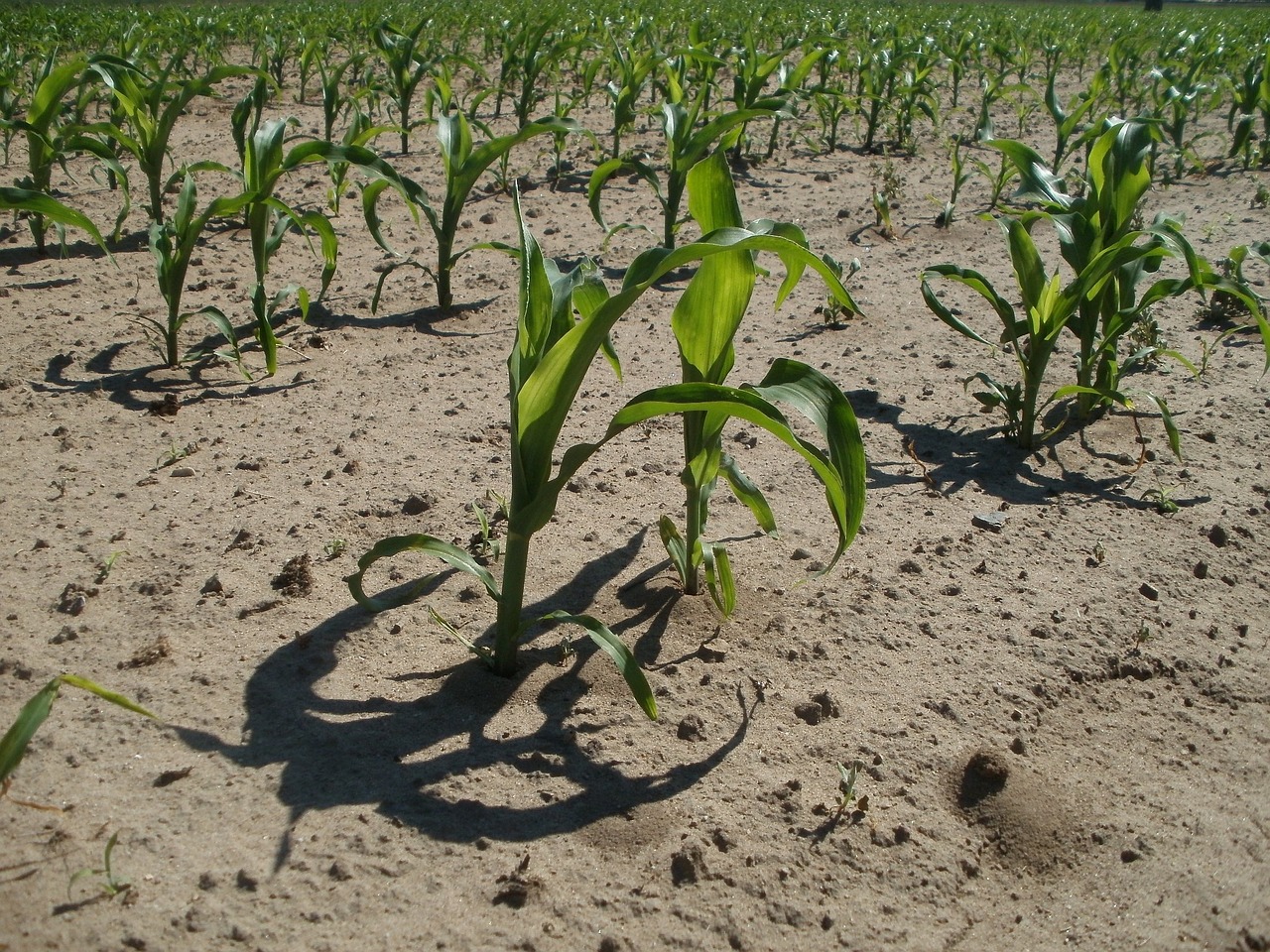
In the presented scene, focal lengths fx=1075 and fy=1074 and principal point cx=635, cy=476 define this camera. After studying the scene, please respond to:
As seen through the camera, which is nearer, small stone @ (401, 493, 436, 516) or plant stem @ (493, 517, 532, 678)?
plant stem @ (493, 517, 532, 678)

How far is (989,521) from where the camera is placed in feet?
9.01

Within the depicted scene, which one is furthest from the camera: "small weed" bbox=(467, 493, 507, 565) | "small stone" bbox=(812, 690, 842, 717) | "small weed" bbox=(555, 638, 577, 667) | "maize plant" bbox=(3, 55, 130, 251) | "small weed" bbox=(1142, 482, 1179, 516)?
"maize plant" bbox=(3, 55, 130, 251)

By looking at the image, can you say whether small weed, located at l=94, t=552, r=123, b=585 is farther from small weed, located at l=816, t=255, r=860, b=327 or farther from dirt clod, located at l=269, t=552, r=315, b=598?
small weed, located at l=816, t=255, r=860, b=327

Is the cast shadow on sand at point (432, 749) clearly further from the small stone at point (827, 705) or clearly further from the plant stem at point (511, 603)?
the small stone at point (827, 705)

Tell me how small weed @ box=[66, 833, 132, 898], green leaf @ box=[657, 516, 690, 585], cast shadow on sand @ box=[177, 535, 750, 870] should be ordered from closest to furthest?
1. small weed @ box=[66, 833, 132, 898]
2. cast shadow on sand @ box=[177, 535, 750, 870]
3. green leaf @ box=[657, 516, 690, 585]

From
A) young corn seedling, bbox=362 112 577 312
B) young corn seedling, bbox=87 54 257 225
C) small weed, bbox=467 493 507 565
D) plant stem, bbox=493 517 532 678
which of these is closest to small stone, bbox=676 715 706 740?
plant stem, bbox=493 517 532 678

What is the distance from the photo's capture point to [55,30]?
9.26 m

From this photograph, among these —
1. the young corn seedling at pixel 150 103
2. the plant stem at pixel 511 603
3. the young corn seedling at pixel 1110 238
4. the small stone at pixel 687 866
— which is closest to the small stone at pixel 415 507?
the plant stem at pixel 511 603

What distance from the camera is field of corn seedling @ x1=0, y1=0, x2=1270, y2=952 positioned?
1699 millimetres

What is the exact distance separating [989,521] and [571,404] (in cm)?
134

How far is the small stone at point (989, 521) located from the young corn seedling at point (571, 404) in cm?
100

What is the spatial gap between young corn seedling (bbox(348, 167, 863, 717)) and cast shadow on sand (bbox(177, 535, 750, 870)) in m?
0.12

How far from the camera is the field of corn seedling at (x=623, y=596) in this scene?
1.70 meters

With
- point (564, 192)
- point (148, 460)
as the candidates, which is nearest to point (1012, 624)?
point (148, 460)
